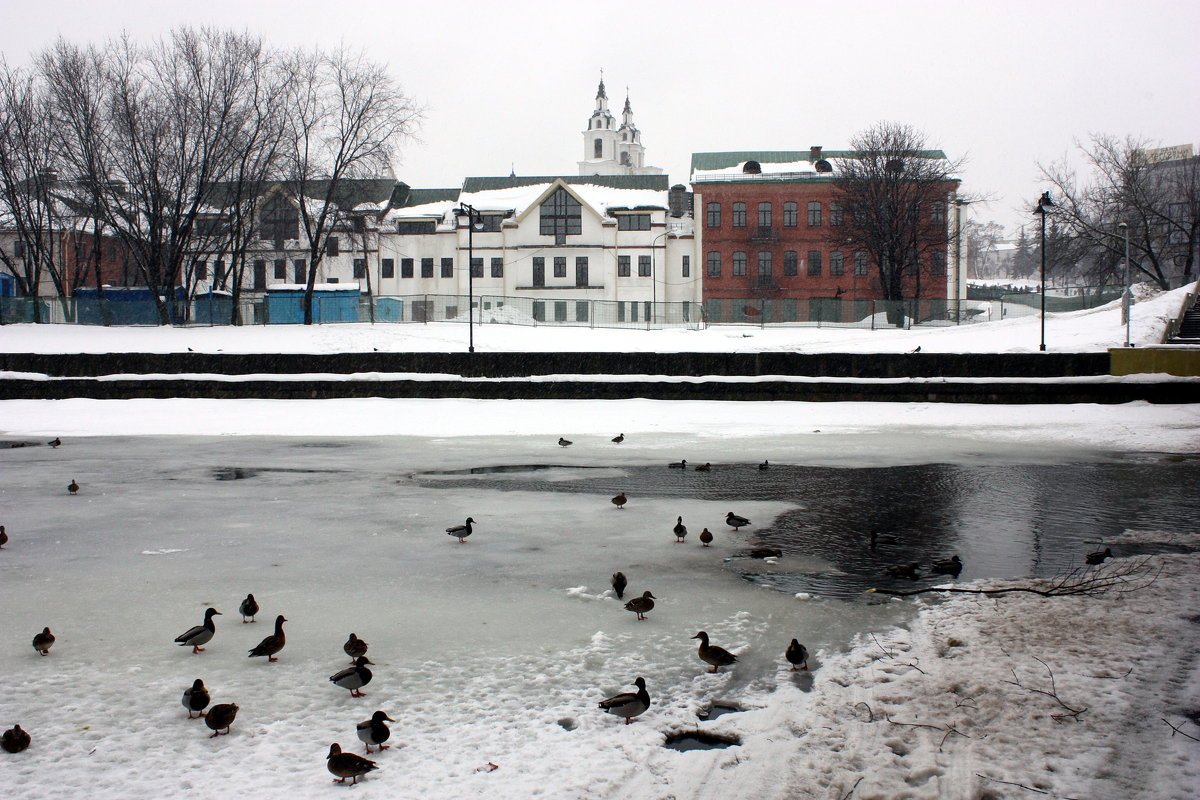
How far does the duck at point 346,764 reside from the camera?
14.3 ft

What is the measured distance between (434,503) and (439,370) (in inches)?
684

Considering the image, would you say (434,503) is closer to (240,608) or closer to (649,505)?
(649,505)

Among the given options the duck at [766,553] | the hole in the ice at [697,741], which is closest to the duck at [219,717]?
the hole in the ice at [697,741]

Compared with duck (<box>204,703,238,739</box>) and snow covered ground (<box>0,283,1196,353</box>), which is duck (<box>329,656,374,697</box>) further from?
snow covered ground (<box>0,283,1196,353</box>)

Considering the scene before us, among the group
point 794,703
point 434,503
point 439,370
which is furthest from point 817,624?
point 439,370

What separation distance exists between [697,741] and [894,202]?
192ft

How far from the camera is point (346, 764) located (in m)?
4.35

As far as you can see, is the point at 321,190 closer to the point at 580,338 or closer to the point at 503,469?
the point at 580,338

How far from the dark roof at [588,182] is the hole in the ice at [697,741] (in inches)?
2782

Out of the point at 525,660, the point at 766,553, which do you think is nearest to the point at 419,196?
the point at 766,553

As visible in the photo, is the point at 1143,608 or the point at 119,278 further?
the point at 119,278

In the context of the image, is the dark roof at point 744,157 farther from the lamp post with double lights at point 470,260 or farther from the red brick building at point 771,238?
the lamp post with double lights at point 470,260

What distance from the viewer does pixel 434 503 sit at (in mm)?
11719

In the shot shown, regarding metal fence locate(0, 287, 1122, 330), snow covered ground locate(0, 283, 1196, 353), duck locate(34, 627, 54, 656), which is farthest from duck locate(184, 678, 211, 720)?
metal fence locate(0, 287, 1122, 330)
